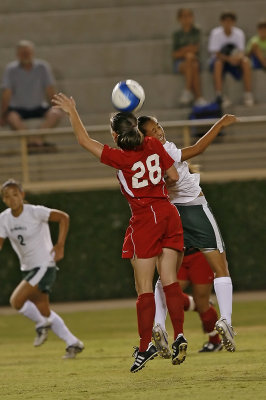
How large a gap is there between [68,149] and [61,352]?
667 centimetres

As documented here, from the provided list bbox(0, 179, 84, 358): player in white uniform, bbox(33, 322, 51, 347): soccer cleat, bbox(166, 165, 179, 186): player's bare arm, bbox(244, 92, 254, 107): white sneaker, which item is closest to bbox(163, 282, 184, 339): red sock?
bbox(166, 165, 179, 186): player's bare arm

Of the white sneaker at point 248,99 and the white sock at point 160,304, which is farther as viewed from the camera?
the white sneaker at point 248,99

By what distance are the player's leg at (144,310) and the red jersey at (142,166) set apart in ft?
1.49

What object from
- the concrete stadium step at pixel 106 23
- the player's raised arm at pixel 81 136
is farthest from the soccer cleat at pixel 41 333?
the concrete stadium step at pixel 106 23

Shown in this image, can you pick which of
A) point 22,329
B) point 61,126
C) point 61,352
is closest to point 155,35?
point 61,126

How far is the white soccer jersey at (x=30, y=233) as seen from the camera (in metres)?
10.9

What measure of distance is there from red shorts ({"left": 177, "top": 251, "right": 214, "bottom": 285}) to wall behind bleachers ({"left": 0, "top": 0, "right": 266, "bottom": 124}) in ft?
30.0

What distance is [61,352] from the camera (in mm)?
11188

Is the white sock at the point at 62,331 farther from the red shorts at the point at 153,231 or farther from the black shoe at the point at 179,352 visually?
the black shoe at the point at 179,352

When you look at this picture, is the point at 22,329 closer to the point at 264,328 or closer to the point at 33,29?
the point at 264,328

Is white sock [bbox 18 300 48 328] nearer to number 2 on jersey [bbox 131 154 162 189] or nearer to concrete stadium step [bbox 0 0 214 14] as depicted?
number 2 on jersey [bbox 131 154 162 189]

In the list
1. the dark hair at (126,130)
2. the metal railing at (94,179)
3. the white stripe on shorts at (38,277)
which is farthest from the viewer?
the metal railing at (94,179)

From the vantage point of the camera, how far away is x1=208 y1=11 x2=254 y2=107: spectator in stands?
18.3 m

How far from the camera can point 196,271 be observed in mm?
10195
